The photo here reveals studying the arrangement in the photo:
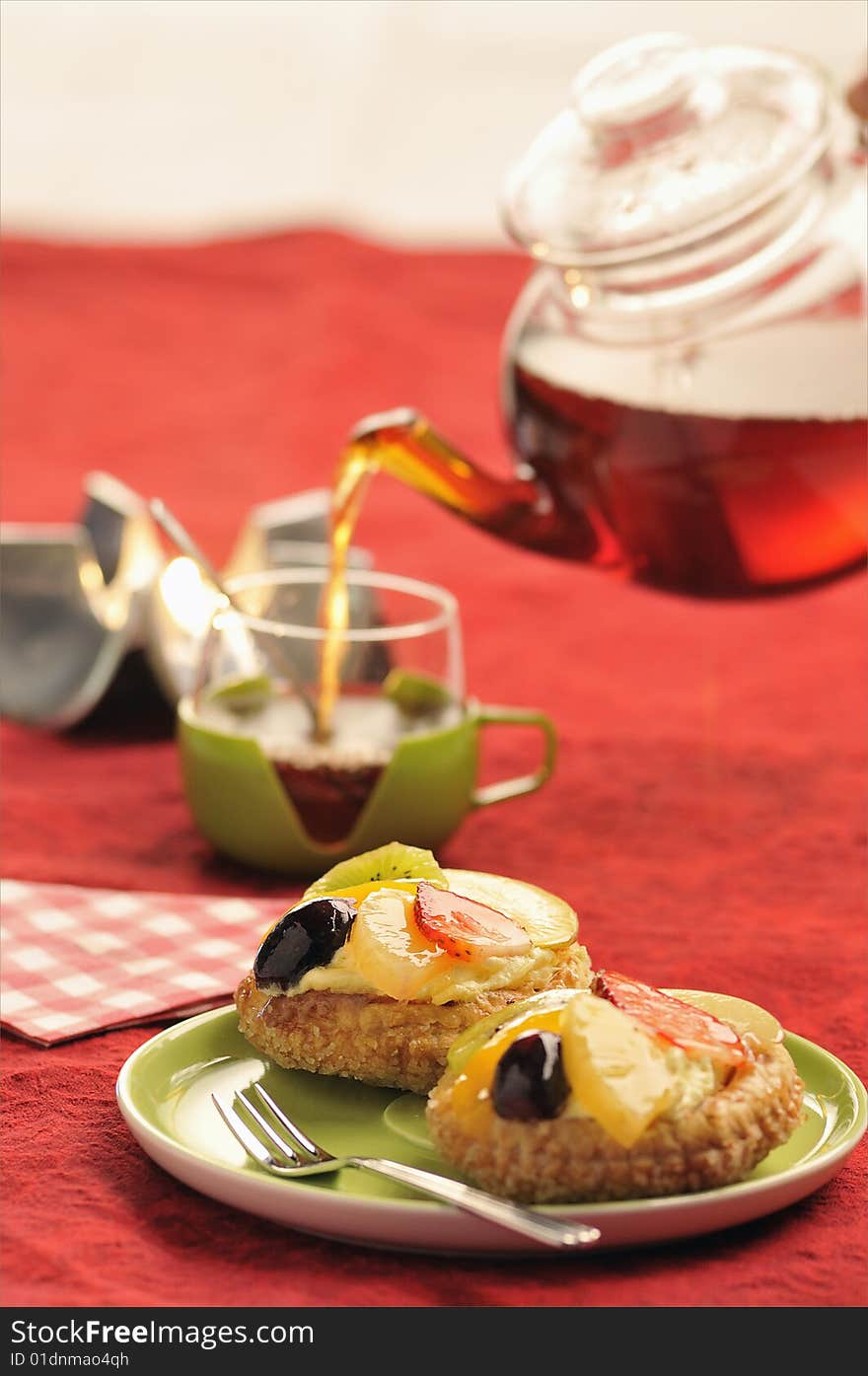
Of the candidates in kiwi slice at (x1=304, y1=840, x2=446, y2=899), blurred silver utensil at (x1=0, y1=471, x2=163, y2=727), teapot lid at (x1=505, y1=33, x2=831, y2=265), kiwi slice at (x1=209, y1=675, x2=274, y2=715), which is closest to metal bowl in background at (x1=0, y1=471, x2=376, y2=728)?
blurred silver utensil at (x1=0, y1=471, x2=163, y2=727)

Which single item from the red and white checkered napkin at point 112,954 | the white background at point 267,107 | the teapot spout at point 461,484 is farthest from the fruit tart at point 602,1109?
the white background at point 267,107

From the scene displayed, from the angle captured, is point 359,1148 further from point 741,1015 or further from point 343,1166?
point 741,1015

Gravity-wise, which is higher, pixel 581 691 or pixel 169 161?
pixel 169 161

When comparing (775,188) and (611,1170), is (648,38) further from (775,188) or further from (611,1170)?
(611,1170)

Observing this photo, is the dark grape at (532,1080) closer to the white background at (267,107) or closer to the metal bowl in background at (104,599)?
the metal bowl in background at (104,599)

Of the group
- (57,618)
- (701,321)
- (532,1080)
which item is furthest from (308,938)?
(57,618)

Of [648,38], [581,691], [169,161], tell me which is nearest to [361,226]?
[169,161]
